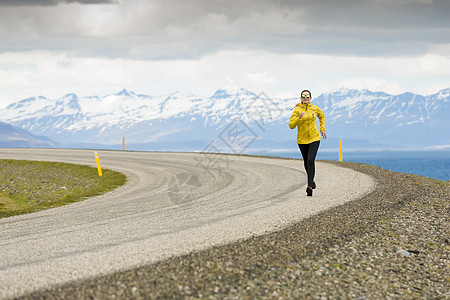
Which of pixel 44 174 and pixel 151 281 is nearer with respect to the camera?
pixel 151 281

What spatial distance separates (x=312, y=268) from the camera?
5992 mm

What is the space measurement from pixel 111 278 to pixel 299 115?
275 inches

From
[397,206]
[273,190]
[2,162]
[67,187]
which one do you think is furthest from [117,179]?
[2,162]

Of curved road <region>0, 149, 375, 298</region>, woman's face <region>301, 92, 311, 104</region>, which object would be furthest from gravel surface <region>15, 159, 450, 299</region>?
woman's face <region>301, 92, 311, 104</region>

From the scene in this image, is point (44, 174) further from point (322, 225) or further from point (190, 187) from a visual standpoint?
point (322, 225)

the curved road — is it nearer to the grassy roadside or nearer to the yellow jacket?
the yellow jacket

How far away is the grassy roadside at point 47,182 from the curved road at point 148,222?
131 inches

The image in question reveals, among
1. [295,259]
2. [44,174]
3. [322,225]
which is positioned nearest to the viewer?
[295,259]

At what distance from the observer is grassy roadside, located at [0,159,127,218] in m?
17.8

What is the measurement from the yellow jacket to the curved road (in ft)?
5.42

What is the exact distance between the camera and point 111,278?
5348mm

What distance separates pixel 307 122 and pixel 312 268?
5795 millimetres

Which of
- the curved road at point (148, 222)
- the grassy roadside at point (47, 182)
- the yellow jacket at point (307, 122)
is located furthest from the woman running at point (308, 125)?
the grassy roadside at point (47, 182)

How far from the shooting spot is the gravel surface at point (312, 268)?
5109 millimetres
